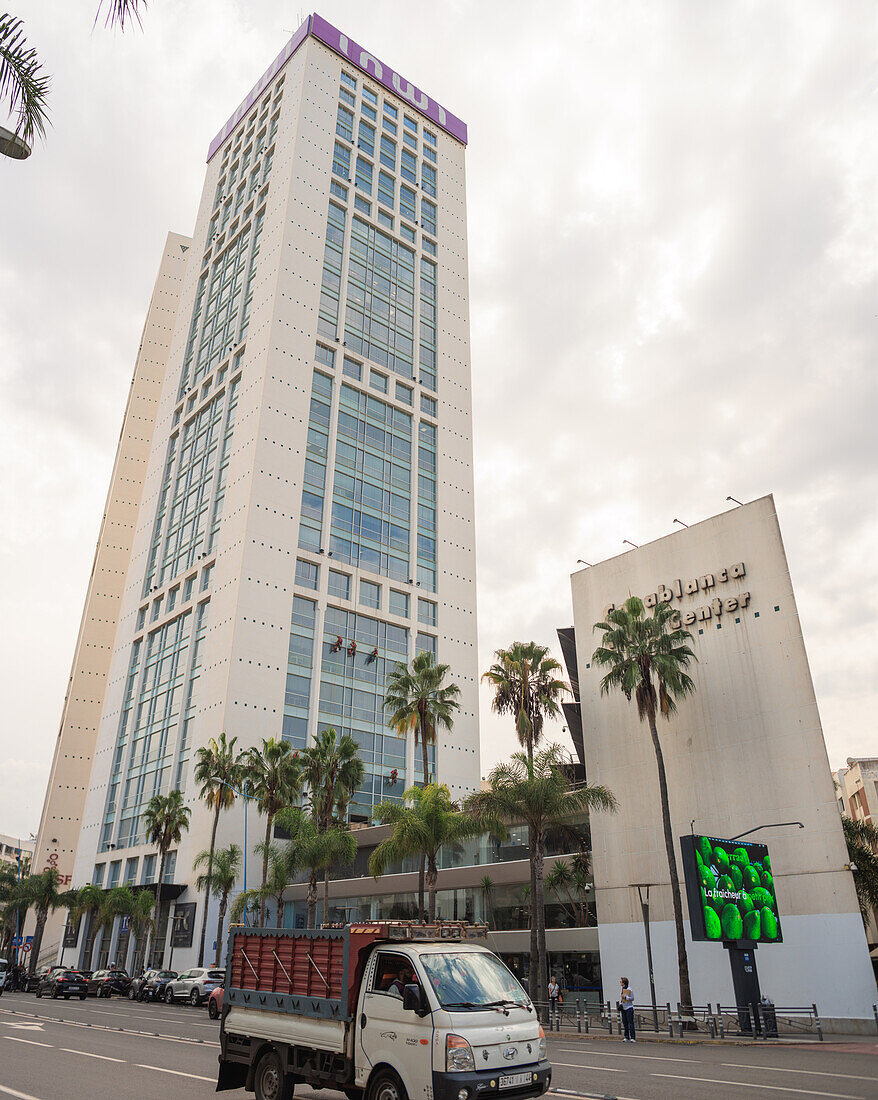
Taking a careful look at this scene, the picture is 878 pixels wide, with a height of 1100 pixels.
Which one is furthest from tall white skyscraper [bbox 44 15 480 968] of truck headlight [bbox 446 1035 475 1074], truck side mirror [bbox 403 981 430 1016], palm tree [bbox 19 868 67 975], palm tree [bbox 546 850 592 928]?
truck headlight [bbox 446 1035 475 1074]

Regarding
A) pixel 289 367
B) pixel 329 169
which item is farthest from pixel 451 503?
pixel 329 169

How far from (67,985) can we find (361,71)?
306 feet

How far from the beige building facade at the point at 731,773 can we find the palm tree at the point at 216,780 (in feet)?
82.6

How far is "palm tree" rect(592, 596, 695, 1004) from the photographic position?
A: 105 feet

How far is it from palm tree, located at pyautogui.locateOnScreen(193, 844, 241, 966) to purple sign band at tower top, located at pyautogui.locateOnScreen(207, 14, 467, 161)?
84.0 meters

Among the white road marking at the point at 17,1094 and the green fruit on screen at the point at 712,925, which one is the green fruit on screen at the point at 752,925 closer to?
the green fruit on screen at the point at 712,925

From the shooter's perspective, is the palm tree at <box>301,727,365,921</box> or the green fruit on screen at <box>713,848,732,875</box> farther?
the palm tree at <box>301,727,365,921</box>

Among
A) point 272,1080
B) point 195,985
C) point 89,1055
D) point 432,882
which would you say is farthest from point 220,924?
point 272,1080

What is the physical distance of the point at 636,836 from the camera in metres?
34.1

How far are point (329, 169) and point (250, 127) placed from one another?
66.5 ft

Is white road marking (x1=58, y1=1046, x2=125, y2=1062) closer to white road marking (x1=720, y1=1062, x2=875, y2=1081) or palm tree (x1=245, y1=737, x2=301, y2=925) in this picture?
white road marking (x1=720, y1=1062, x2=875, y2=1081)

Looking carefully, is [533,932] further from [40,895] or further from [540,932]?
[40,895]

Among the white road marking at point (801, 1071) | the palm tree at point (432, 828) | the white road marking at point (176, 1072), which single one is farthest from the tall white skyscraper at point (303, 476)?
the white road marking at point (801, 1071)

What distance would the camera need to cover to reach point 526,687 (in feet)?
138
